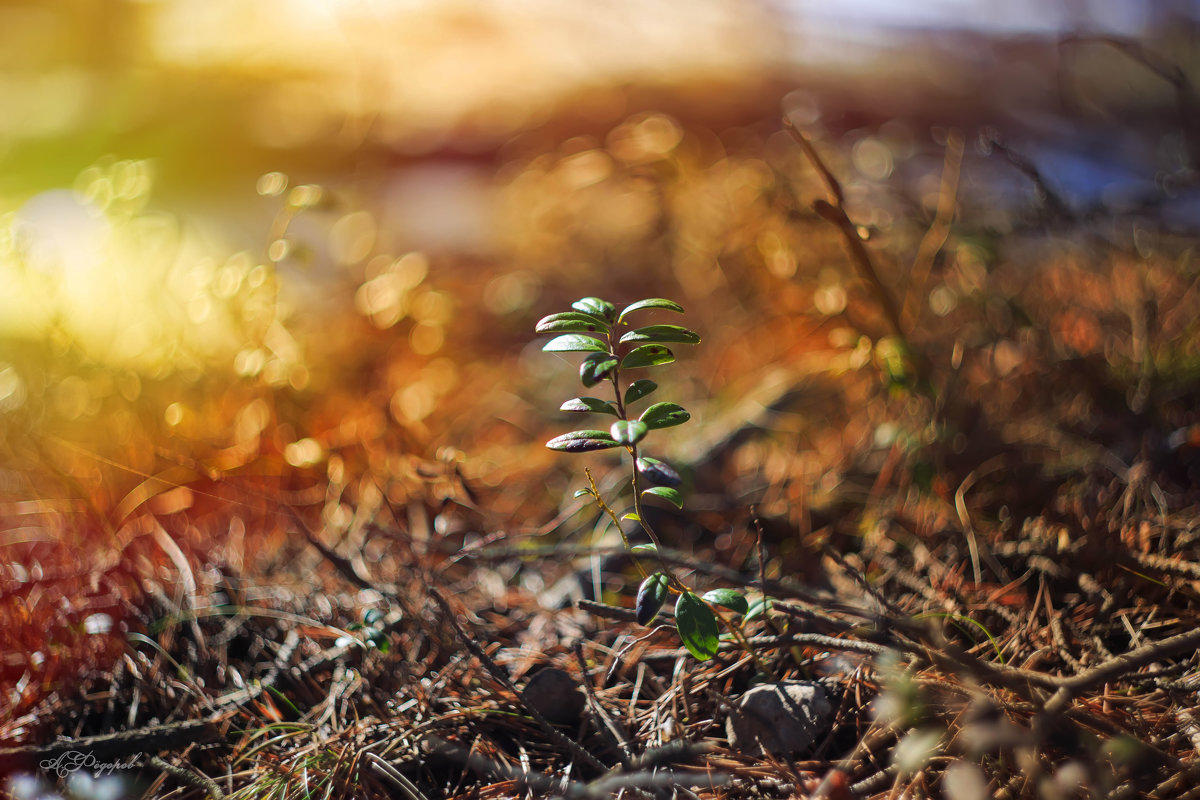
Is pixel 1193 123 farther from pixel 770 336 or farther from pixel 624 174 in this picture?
pixel 624 174

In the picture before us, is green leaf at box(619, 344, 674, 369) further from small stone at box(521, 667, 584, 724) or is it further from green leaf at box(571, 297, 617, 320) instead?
small stone at box(521, 667, 584, 724)

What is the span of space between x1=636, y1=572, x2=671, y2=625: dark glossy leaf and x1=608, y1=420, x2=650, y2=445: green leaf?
0.18 m

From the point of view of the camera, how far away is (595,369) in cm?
88

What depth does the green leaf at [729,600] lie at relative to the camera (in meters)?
0.96

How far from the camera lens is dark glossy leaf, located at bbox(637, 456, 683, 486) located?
860 millimetres

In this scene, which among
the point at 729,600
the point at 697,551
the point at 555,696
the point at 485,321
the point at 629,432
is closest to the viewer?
the point at 629,432

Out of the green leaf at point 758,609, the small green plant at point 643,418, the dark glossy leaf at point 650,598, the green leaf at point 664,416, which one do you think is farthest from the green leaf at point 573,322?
the green leaf at point 758,609

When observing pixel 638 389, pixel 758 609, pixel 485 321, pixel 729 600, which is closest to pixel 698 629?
pixel 729 600

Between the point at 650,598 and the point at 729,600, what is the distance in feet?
0.40

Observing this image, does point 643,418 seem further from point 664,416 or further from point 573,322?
point 573,322

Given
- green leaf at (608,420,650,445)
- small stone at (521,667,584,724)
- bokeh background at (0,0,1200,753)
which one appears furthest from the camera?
bokeh background at (0,0,1200,753)

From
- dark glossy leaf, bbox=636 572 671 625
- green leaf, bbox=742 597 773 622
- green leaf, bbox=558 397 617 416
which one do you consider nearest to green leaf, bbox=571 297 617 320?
green leaf, bbox=558 397 617 416

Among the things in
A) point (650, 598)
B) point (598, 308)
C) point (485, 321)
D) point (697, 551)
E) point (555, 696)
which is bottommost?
point (485, 321)

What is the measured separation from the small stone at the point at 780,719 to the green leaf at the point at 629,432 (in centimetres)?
40
